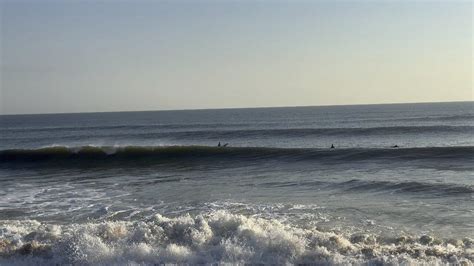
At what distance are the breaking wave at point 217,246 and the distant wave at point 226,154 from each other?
1447 cm

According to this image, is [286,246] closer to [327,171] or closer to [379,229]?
[379,229]

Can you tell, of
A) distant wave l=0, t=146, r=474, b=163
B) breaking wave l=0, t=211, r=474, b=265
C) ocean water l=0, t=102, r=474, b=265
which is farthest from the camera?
distant wave l=0, t=146, r=474, b=163

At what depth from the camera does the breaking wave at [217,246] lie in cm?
855

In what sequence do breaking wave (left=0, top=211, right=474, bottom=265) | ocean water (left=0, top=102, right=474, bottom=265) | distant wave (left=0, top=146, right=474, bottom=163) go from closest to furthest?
breaking wave (left=0, top=211, right=474, bottom=265), ocean water (left=0, top=102, right=474, bottom=265), distant wave (left=0, top=146, right=474, bottom=163)

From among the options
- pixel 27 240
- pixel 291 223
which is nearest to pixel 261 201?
pixel 291 223

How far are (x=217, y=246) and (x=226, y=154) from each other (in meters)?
19.2

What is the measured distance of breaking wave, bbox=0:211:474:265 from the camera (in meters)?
8.55

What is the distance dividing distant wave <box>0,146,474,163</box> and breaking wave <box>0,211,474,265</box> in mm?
14466

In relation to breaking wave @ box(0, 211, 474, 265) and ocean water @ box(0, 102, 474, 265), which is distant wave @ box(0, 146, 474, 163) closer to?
ocean water @ box(0, 102, 474, 265)

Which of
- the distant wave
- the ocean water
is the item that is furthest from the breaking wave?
the distant wave

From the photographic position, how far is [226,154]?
28219mm

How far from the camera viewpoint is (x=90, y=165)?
26.6 meters

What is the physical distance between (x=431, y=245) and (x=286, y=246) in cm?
284

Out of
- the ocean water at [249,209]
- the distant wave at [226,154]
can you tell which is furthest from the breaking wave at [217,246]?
the distant wave at [226,154]
